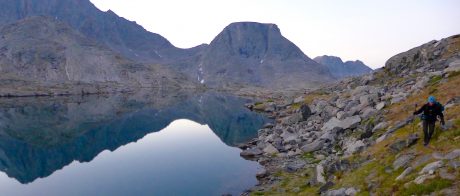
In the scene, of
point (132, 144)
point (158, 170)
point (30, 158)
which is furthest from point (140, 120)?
point (158, 170)

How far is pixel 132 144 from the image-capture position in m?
82.1

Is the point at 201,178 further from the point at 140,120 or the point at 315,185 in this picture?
the point at 140,120

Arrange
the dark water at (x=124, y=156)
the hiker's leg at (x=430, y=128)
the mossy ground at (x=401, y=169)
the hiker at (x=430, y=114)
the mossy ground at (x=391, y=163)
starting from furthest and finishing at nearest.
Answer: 1. the dark water at (x=124, y=156)
2. the hiker's leg at (x=430, y=128)
3. the hiker at (x=430, y=114)
4. the mossy ground at (x=391, y=163)
5. the mossy ground at (x=401, y=169)

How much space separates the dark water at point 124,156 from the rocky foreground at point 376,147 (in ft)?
21.6

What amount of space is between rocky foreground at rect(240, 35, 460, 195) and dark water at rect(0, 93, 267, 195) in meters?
6.59

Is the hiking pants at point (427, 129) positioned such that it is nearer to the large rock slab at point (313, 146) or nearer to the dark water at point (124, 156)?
the dark water at point (124, 156)

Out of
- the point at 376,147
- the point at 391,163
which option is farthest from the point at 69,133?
the point at 391,163

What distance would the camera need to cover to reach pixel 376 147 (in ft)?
110

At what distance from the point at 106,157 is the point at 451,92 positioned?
2236 inches

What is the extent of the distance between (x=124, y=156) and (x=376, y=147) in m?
48.4

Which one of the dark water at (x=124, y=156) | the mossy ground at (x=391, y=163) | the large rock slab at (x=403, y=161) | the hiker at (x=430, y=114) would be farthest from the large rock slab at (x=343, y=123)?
the large rock slab at (x=403, y=161)

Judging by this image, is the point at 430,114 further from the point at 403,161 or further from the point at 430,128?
the point at 403,161

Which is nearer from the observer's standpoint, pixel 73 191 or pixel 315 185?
pixel 315 185

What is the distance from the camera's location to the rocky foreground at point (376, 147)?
2289cm
